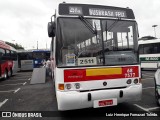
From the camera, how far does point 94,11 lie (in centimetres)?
594

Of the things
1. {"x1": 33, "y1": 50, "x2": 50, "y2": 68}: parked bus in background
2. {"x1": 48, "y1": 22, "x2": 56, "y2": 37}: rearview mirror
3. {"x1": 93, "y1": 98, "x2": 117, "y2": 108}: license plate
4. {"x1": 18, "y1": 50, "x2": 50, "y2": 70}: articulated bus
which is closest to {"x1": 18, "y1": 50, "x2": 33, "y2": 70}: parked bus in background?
{"x1": 18, "y1": 50, "x2": 50, "y2": 70}: articulated bus

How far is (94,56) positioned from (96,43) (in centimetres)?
39

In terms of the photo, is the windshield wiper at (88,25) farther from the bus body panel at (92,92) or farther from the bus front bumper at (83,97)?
the bus front bumper at (83,97)

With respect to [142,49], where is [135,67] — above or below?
below

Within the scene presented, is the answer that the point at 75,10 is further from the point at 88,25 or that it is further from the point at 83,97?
the point at 83,97

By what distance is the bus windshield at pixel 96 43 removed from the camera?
18.0ft

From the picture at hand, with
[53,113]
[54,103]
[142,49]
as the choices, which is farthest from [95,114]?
[142,49]

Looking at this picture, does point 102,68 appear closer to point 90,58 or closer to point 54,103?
point 90,58

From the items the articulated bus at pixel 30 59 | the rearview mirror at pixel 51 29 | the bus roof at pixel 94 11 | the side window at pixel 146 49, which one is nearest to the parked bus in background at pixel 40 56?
the articulated bus at pixel 30 59

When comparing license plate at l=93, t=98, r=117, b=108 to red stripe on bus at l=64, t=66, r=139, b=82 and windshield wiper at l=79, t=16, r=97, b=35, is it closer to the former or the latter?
red stripe on bus at l=64, t=66, r=139, b=82

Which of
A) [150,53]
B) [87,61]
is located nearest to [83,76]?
[87,61]

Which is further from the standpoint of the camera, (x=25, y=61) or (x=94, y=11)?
(x=25, y=61)

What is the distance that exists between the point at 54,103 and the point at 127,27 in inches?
158

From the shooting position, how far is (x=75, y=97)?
5203 mm
